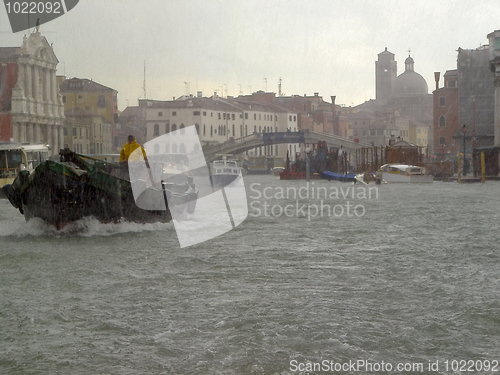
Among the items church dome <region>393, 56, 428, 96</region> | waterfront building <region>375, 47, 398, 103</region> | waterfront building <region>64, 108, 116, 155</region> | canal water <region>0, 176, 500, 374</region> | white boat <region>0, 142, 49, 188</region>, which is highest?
waterfront building <region>375, 47, 398, 103</region>

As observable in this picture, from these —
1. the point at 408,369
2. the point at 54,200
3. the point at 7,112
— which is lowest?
the point at 408,369

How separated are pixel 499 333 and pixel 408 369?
1243 millimetres

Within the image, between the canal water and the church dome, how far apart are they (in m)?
113

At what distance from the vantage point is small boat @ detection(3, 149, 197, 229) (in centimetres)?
1277

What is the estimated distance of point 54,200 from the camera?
1291 centimetres

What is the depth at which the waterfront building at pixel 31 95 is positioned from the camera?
52.6m

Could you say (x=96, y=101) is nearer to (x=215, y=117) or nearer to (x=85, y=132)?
(x=85, y=132)

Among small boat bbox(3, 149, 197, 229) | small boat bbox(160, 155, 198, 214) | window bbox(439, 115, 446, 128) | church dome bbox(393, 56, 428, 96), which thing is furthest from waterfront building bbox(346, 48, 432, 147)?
small boat bbox(3, 149, 197, 229)

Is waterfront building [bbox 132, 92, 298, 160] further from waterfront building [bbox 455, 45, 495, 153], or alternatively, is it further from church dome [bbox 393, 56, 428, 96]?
church dome [bbox 393, 56, 428, 96]

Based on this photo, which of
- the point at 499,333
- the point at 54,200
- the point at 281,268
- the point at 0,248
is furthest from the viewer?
the point at 54,200

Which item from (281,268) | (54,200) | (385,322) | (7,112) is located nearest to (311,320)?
(385,322)

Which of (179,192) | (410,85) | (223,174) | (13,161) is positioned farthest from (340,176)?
(410,85)

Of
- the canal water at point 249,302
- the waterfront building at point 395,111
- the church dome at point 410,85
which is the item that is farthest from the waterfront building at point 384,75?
the canal water at point 249,302

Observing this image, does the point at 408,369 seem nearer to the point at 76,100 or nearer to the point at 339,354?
the point at 339,354
